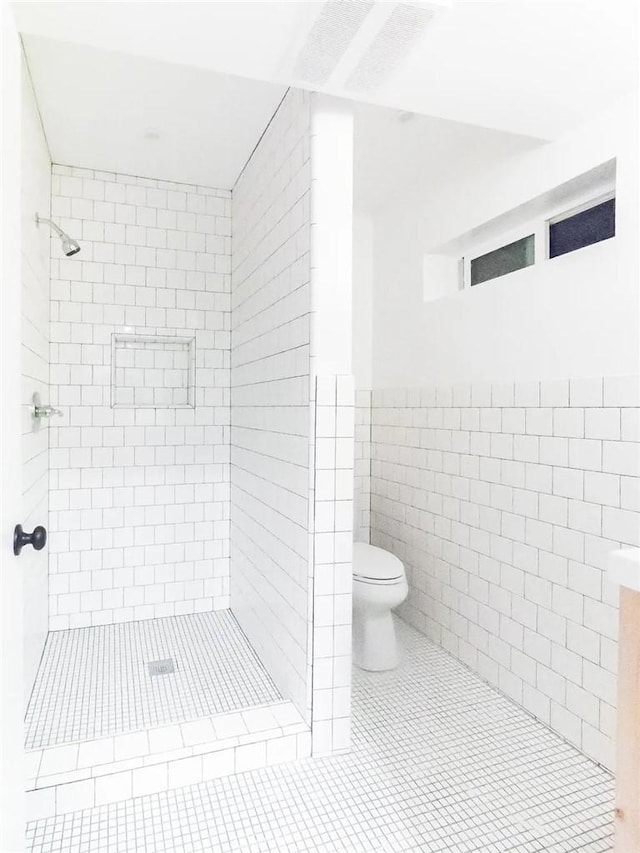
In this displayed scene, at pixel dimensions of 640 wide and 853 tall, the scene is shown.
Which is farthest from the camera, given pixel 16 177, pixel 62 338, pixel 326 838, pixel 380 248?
pixel 380 248

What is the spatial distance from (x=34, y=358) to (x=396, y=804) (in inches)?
86.2

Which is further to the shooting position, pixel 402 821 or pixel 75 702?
pixel 75 702

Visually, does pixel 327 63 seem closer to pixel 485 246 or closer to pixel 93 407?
pixel 485 246

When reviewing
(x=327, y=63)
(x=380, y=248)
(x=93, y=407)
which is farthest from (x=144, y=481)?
(x=327, y=63)

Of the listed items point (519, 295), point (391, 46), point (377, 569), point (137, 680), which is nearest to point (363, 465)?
point (377, 569)

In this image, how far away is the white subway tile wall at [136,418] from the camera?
9.74 feet

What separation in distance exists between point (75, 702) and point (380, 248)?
2.92 meters

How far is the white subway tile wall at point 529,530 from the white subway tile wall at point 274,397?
922 millimetres

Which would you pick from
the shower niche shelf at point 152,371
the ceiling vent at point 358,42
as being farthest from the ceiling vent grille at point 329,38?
the shower niche shelf at point 152,371

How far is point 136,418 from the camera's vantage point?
3.12m

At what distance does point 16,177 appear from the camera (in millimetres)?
1320

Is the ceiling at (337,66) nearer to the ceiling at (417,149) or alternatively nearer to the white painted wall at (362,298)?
A: the ceiling at (417,149)

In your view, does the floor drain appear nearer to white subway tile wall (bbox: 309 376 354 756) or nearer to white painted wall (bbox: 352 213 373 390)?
white subway tile wall (bbox: 309 376 354 756)

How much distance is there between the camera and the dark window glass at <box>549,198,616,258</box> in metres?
2.08
